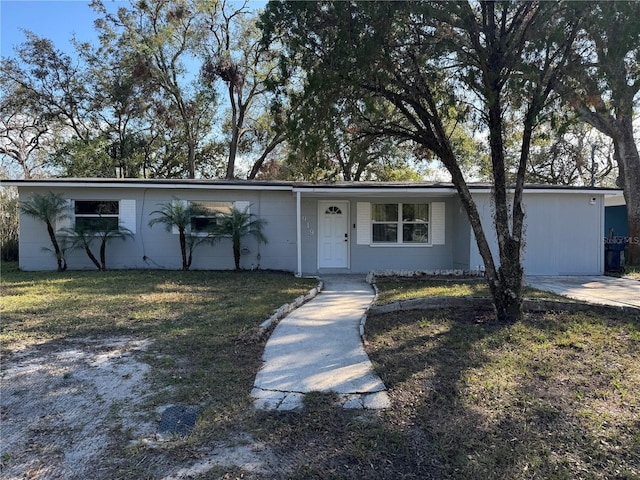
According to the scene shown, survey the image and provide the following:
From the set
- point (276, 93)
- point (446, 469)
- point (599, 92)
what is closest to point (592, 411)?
point (446, 469)

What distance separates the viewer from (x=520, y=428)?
10.1ft

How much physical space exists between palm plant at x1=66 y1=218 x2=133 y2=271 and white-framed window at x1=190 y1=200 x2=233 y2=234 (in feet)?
6.24

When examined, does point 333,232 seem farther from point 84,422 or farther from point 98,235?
point 84,422

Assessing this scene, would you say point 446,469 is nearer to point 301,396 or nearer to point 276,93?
point 301,396

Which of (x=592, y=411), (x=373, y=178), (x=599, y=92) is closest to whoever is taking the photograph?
(x=592, y=411)

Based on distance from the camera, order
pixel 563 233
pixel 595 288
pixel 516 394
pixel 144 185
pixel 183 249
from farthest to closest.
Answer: pixel 144 185, pixel 183 249, pixel 563 233, pixel 595 288, pixel 516 394

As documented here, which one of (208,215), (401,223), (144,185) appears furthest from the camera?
(401,223)

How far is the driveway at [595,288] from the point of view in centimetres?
773

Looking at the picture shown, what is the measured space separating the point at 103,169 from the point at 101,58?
18.5 feet

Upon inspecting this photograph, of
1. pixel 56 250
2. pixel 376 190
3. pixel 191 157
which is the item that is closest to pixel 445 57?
pixel 376 190

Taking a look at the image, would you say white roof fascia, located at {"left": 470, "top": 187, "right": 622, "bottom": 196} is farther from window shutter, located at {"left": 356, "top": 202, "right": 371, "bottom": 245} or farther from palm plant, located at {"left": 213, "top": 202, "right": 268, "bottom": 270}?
palm plant, located at {"left": 213, "top": 202, "right": 268, "bottom": 270}

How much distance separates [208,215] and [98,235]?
126 inches

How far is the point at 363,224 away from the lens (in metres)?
12.4

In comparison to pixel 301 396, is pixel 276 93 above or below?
above
